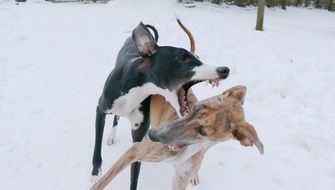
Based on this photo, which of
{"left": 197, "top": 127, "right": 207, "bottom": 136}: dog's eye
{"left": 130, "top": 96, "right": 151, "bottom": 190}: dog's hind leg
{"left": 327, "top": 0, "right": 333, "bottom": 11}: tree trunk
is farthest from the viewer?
{"left": 327, "top": 0, "right": 333, "bottom": 11}: tree trunk

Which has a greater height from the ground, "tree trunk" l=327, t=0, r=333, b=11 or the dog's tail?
"tree trunk" l=327, t=0, r=333, b=11

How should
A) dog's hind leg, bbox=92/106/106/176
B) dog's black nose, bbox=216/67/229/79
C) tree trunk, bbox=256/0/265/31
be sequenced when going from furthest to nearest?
tree trunk, bbox=256/0/265/31 < dog's hind leg, bbox=92/106/106/176 < dog's black nose, bbox=216/67/229/79

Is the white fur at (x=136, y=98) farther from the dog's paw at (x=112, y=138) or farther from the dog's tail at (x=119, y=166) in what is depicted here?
the dog's paw at (x=112, y=138)

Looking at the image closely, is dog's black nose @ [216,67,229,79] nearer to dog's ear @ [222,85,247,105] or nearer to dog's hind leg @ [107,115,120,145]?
dog's ear @ [222,85,247,105]

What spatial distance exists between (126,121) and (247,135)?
2797mm

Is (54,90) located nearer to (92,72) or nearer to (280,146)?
(92,72)

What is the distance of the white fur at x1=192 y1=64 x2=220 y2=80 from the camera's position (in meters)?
2.66

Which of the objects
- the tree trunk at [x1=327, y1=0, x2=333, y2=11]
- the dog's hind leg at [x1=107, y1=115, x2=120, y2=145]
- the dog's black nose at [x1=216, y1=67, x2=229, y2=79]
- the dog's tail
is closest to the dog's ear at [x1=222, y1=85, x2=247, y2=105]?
the dog's black nose at [x1=216, y1=67, x2=229, y2=79]

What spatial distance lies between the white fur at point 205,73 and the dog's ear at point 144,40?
391 mm

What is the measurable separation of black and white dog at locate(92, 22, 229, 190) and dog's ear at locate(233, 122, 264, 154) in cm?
53

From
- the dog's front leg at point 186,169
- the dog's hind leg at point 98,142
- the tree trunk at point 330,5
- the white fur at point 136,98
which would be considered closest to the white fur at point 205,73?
the white fur at point 136,98

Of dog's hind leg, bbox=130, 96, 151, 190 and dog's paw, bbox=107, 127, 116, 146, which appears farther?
dog's paw, bbox=107, 127, 116, 146

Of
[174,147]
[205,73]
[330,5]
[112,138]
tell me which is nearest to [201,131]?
[174,147]

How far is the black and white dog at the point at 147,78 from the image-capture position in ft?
8.98
